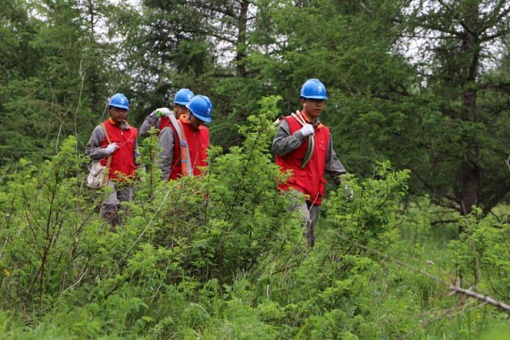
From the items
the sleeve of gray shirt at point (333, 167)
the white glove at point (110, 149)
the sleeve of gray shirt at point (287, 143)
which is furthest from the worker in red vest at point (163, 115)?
the sleeve of gray shirt at point (333, 167)

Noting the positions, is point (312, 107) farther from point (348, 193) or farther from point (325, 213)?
point (348, 193)

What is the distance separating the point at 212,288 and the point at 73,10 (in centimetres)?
1140

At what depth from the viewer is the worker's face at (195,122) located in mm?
6848

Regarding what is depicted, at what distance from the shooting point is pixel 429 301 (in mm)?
5672

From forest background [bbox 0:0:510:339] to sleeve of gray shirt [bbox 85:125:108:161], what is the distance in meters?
0.75

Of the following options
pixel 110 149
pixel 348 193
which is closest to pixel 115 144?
pixel 110 149

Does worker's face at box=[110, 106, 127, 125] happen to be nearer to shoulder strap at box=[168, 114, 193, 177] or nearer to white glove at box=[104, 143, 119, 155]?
white glove at box=[104, 143, 119, 155]

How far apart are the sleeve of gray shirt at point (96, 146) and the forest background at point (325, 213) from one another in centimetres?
75

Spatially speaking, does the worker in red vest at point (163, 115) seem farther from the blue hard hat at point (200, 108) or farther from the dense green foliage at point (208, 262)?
the dense green foliage at point (208, 262)

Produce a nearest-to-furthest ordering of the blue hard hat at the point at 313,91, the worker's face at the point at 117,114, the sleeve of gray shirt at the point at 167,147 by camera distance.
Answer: the blue hard hat at the point at 313,91 < the sleeve of gray shirt at the point at 167,147 < the worker's face at the point at 117,114

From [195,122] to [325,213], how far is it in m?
1.58

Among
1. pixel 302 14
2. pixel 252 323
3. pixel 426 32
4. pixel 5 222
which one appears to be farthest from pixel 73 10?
pixel 252 323

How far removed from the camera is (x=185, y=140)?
688cm

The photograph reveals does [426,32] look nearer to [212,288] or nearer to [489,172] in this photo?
[489,172]
